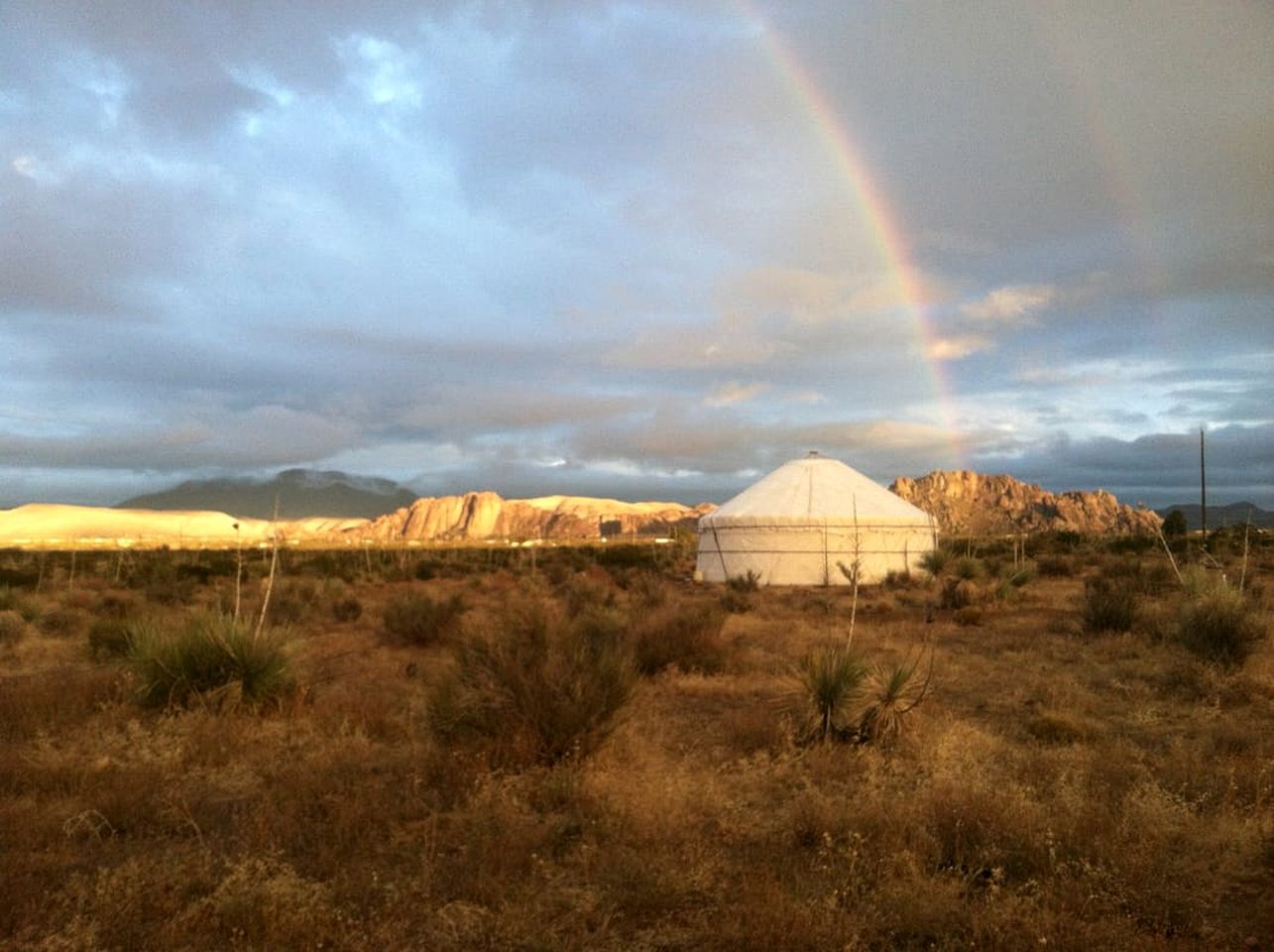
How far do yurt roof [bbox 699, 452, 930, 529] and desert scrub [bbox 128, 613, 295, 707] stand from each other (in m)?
24.2

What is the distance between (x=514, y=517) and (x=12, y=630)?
175 metres

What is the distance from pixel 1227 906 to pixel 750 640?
457 inches

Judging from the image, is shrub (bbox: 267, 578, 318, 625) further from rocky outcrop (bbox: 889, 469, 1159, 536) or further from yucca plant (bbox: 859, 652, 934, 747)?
rocky outcrop (bbox: 889, 469, 1159, 536)

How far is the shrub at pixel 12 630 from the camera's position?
16.6 meters

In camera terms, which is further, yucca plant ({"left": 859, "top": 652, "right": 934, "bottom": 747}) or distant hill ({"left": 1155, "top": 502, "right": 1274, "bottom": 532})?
distant hill ({"left": 1155, "top": 502, "right": 1274, "bottom": 532})

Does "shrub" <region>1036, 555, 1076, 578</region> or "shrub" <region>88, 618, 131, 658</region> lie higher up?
"shrub" <region>1036, 555, 1076, 578</region>

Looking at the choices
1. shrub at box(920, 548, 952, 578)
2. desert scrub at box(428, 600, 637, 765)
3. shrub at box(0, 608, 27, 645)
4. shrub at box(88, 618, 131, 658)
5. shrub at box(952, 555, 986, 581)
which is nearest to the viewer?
desert scrub at box(428, 600, 637, 765)

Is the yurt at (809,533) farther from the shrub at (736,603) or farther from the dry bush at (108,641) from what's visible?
the dry bush at (108,641)

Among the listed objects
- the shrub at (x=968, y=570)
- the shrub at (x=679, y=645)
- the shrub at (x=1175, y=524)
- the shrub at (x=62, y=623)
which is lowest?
the shrub at (x=62, y=623)

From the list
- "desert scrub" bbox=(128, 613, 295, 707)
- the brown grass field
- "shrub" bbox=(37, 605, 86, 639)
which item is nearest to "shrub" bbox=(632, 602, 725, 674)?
the brown grass field

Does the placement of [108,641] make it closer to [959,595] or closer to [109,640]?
[109,640]

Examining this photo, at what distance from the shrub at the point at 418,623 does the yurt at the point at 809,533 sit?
16.3 m

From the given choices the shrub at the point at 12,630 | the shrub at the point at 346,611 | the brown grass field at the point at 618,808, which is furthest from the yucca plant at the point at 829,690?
the shrub at the point at 12,630

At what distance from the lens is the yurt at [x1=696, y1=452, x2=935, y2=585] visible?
32.1 meters
